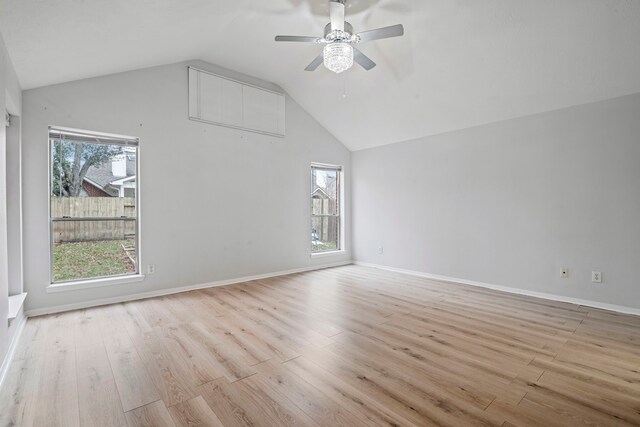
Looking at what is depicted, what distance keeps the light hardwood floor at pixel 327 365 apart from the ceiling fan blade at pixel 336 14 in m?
2.83

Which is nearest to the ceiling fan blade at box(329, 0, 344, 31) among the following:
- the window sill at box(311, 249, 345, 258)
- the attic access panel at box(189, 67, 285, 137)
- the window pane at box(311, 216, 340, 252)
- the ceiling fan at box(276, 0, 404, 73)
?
the ceiling fan at box(276, 0, 404, 73)

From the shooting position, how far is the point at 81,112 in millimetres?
3453

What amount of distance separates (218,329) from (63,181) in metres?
2.58


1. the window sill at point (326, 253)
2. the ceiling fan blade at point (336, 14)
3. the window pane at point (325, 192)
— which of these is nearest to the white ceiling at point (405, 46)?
the ceiling fan blade at point (336, 14)

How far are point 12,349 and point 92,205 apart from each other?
5.76 feet

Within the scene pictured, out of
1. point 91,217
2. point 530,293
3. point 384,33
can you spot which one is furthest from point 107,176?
point 530,293

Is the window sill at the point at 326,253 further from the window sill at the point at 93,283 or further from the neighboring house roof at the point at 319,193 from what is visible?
the window sill at the point at 93,283

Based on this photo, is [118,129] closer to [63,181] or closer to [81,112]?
[81,112]

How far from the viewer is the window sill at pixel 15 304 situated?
243 centimetres

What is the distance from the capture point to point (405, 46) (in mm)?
3549

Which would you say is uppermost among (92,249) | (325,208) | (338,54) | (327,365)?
(338,54)

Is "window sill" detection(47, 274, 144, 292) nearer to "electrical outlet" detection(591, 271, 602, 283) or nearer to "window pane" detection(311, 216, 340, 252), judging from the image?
"window pane" detection(311, 216, 340, 252)

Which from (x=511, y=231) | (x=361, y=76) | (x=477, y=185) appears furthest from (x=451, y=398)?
(x=361, y=76)

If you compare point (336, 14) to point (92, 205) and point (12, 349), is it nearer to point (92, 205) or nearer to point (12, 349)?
point (92, 205)
